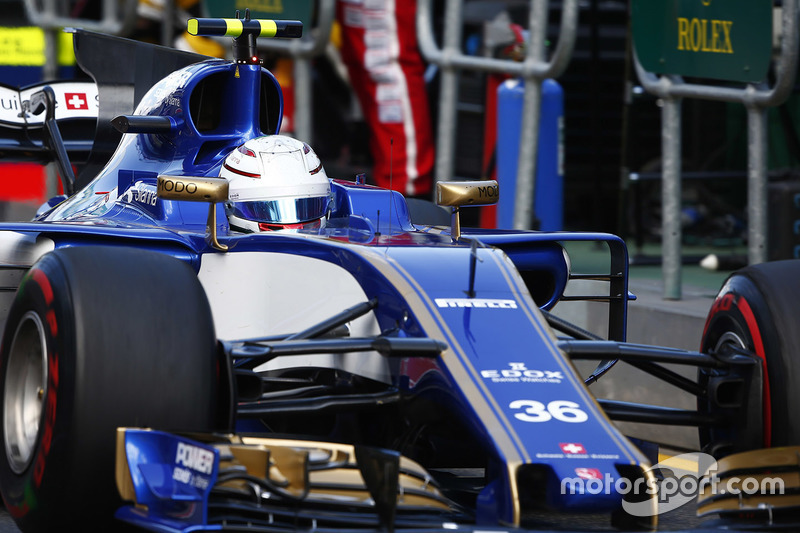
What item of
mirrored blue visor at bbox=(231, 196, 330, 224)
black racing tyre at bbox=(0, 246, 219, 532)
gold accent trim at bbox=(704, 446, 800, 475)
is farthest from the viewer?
mirrored blue visor at bbox=(231, 196, 330, 224)

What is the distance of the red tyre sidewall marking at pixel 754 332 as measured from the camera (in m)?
4.38

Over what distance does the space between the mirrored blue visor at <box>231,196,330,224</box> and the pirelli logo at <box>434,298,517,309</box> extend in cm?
128

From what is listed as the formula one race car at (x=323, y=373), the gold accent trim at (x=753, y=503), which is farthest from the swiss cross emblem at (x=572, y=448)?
the gold accent trim at (x=753, y=503)

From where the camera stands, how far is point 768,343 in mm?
4430

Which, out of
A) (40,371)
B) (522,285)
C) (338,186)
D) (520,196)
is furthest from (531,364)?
(520,196)

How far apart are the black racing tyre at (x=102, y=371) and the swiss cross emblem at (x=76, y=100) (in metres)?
3.72

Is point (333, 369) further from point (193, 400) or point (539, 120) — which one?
point (539, 120)

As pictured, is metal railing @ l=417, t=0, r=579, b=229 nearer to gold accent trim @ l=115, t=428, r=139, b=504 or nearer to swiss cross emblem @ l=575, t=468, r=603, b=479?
swiss cross emblem @ l=575, t=468, r=603, b=479

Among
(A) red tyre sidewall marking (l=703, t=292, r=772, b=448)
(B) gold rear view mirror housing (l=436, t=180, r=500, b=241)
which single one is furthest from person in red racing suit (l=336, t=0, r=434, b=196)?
(A) red tyre sidewall marking (l=703, t=292, r=772, b=448)

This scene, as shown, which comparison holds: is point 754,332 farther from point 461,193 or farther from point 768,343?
point 461,193

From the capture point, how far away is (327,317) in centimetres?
455

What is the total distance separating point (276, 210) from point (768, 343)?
6.45ft

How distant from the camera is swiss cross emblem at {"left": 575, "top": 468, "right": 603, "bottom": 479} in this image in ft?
12.2

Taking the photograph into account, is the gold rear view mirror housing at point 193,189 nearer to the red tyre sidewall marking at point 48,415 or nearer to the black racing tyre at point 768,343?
the red tyre sidewall marking at point 48,415
